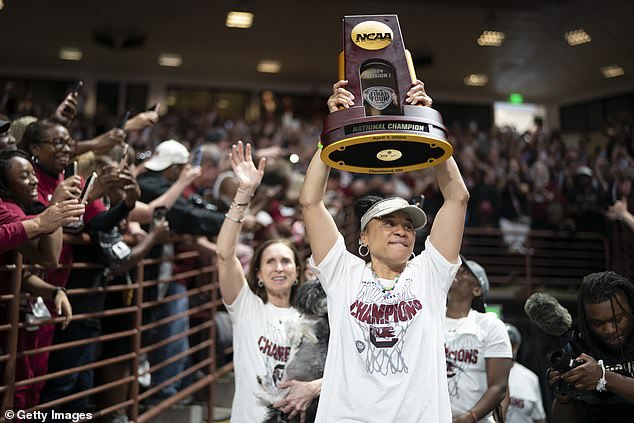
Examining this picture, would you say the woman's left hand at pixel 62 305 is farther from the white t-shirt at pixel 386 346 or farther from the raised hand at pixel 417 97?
the raised hand at pixel 417 97

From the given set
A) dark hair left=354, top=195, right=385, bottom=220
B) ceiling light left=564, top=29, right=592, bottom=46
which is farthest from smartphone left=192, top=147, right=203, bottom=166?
ceiling light left=564, top=29, right=592, bottom=46

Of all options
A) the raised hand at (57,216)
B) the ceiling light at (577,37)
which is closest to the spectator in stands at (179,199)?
the raised hand at (57,216)

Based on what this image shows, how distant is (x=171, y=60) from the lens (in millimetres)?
15422

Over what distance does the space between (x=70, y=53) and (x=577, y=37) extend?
12331mm

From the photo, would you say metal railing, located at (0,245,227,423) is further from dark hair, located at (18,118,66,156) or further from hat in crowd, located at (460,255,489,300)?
hat in crowd, located at (460,255,489,300)

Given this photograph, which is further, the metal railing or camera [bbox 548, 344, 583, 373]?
the metal railing

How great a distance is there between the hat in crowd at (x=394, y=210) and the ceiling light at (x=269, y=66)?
13697 mm

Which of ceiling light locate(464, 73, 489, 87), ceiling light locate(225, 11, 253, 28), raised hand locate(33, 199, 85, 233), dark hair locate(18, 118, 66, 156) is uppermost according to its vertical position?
ceiling light locate(464, 73, 489, 87)

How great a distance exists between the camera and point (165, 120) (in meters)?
12.8

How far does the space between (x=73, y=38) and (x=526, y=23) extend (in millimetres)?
10281

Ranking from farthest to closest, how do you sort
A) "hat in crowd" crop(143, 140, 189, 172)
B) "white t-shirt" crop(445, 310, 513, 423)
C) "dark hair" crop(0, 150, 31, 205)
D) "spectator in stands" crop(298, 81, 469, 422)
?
"hat in crowd" crop(143, 140, 189, 172) < "white t-shirt" crop(445, 310, 513, 423) < "dark hair" crop(0, 150, 31, 205) < "spectator in stands" crop(298, 81, 469, 422)

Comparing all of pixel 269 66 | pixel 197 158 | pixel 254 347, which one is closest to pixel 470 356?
pixel 254 347

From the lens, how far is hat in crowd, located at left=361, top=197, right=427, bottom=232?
2.45 meters

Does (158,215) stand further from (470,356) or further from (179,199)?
(470,356)
